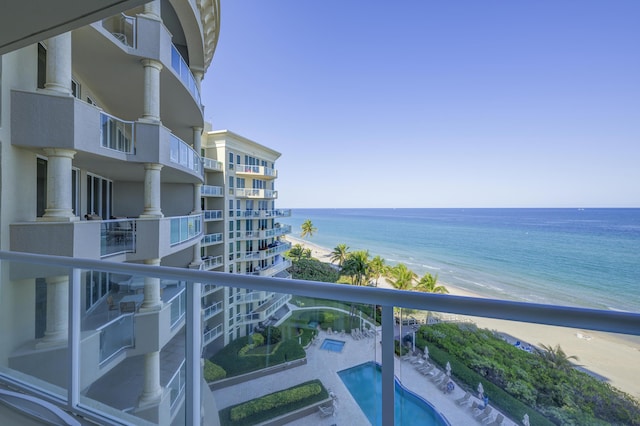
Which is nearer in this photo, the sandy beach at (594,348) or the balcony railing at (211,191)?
the sandy beach at (594,348)

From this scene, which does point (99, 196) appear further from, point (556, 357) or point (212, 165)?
point (212, 165)

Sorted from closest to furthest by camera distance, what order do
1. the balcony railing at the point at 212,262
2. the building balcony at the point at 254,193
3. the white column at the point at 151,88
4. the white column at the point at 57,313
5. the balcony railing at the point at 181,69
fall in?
the white column at the point at 57,313 < the white column at the point at 151,88 < the balcony railing at the point at 181,69 < the balcony railing at the point at 212,262 < the building balcony at the point at 254,193

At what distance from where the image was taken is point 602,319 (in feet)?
2.52

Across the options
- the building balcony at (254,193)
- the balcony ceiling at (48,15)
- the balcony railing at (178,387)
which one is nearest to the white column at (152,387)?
the balcony railing at (178,387)

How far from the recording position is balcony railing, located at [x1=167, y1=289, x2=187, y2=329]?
1.49 metres

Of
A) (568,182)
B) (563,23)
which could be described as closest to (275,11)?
(563,23)

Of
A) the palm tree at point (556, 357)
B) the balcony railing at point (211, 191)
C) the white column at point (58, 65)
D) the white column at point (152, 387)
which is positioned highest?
the white column at point (58, 65)

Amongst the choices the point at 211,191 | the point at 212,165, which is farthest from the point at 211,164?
the point at 211,191

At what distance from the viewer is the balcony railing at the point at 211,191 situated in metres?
18.9

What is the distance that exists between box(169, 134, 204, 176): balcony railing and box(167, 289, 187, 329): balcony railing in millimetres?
6579

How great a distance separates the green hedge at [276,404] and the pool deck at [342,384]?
2 centimetres

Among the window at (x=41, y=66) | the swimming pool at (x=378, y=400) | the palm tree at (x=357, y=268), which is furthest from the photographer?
the palm tree at (x=357, y=268)

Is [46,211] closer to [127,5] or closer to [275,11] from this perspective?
[127,5]

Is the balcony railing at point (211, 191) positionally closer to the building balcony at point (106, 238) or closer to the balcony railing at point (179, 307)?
the building balcony at point (106, 238)
